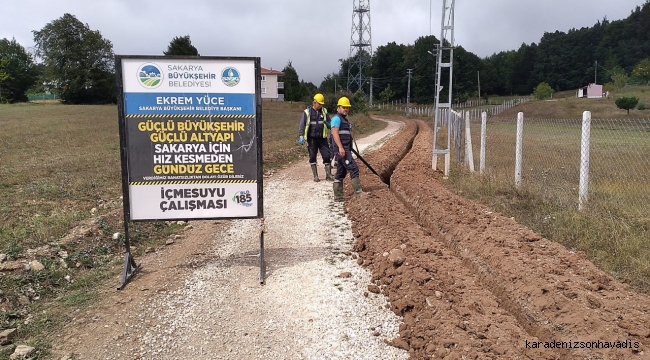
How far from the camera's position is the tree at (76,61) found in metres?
72.1

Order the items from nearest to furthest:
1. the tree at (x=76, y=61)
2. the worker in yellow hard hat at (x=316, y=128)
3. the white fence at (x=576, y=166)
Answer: the white fence at (x=576, y=166)
the worker in yellow hard hat at (x=316, y=128)
the tree at (x=76, y=61)

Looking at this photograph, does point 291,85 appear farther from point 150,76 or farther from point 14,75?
point 150,76

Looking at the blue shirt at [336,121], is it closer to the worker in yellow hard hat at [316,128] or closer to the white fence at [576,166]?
the worker in yellow hard hat at [316,128]

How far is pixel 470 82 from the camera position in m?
108

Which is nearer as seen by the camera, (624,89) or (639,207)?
(639,207)

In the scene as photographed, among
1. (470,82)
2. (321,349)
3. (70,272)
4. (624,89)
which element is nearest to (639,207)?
(321,349)

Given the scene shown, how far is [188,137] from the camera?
5.01 meters

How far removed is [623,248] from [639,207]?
6.08 feet

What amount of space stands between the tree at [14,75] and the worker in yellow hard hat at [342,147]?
8360 cm

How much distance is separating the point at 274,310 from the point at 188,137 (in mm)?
2040

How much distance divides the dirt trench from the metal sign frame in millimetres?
1681

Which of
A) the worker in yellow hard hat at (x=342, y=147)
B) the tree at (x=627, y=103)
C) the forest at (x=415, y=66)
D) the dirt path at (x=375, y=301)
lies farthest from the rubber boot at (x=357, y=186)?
the forest at (x=415, y=66)

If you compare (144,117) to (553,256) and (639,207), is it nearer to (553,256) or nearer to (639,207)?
(553,256)

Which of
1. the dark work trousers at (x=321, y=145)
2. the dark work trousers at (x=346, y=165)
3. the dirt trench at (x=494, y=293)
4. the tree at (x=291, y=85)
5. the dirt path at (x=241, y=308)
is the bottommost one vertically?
the dirt path at (x=241, y=308)
